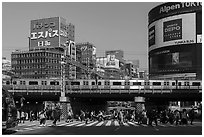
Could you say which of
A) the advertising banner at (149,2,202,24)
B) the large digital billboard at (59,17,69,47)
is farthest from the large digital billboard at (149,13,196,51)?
the large digital billboard at (59,17,69,47)

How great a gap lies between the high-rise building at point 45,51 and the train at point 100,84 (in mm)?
39314

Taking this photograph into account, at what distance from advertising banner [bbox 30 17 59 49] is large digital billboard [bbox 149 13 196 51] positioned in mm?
49082

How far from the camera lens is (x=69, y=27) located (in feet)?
485

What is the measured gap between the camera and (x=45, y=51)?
379ft

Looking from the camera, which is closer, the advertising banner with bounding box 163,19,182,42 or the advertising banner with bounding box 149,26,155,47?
the advertising banner with bounding box 163,19,182,42

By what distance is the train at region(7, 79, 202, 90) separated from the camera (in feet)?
198

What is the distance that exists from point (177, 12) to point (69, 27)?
64.4m

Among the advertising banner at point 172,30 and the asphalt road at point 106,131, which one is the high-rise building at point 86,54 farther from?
the asphalt road at point 106,131

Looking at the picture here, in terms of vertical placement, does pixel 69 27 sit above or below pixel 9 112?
above

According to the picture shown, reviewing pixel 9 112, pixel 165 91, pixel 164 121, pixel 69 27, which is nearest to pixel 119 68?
pixel 69 27

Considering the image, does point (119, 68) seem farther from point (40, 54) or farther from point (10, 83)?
point (10, 83)

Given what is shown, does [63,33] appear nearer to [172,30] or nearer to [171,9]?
[171,9]

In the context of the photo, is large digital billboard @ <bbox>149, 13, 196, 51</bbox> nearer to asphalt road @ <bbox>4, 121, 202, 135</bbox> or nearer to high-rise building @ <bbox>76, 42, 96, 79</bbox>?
high-rise building @ <bbox>76, 42, 96, 79</bbox>

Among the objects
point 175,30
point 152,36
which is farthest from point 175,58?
point 152,36
